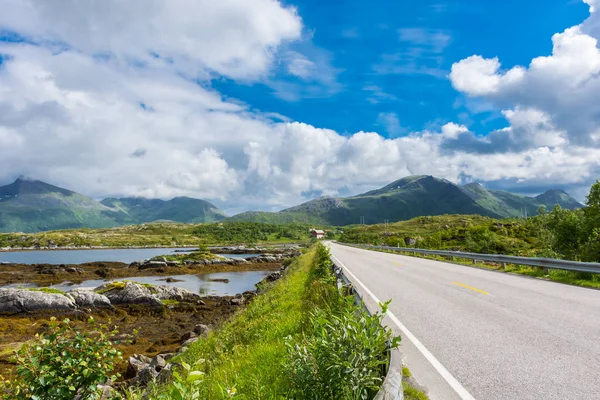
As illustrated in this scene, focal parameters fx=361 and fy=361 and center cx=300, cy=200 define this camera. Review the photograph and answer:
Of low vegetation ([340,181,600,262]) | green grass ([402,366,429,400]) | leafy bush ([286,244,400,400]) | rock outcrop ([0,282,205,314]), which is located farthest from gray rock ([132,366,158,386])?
low vegetation ([340,181,600,262])

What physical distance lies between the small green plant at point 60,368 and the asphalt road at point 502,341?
4662 millimetres

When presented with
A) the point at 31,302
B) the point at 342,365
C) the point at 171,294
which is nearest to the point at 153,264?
the point at 171,294

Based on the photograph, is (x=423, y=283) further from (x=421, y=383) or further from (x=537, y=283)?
(x=421, y=383)

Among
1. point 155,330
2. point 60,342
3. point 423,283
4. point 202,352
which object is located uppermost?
point 60,342

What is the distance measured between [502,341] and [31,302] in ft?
98.5

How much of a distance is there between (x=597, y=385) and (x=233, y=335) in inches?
368

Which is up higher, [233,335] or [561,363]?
[561,363]

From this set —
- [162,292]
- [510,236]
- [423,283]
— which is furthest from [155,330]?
[510,236]

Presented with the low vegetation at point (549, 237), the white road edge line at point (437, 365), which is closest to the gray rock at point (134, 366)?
the white road edge line at point (437, 365)

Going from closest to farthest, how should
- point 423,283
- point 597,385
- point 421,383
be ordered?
point 597,385, point 421,383, point 423,283

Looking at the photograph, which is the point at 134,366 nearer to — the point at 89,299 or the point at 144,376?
the point at 144,376

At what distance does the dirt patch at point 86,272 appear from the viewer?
4822 cm

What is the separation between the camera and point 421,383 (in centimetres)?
541

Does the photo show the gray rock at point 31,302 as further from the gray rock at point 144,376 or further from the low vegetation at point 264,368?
the low vegetation at point 264,368
